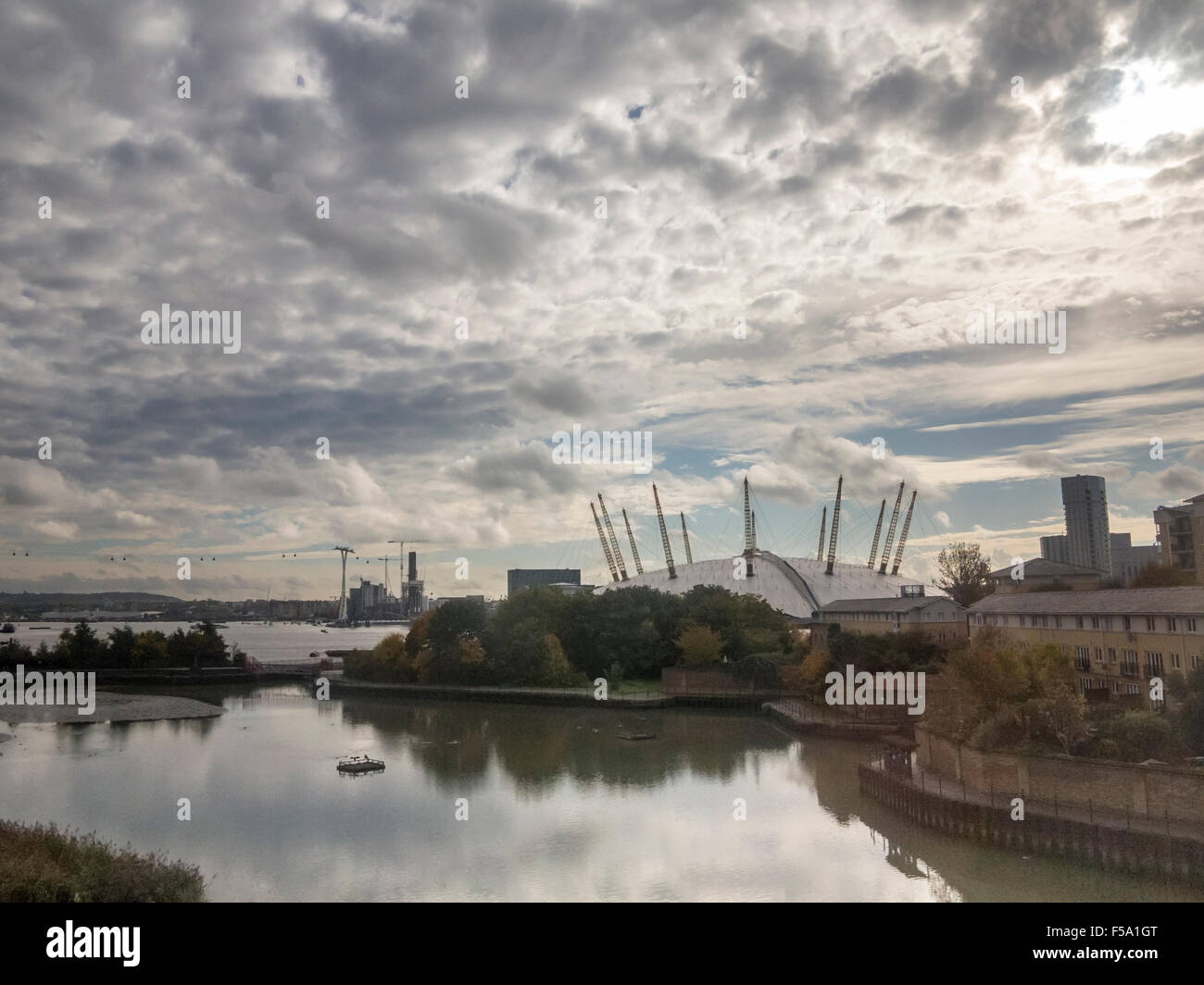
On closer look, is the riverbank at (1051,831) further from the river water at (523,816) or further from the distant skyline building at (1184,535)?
the distant skyline building at (1184,535)

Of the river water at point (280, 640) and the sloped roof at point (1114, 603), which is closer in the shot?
the sloped roof at point (1114, 603)

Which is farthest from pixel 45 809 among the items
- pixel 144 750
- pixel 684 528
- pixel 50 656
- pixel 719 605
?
pixel 684 528

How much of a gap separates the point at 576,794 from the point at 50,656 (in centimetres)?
5204

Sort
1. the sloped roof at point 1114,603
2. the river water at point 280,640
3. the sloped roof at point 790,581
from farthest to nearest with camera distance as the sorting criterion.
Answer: the river water at point 280,640 < the sloped roof at point 790,581 < the sloped roof at point 1114,603

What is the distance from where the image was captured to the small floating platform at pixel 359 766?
26547 mm

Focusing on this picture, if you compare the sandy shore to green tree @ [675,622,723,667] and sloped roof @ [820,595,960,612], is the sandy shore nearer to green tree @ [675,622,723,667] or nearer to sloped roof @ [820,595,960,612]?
green tree @ [675,622,723,667]

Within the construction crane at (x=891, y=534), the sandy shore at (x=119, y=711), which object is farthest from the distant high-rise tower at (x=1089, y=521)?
the sandy shore at (x=119, y=711)

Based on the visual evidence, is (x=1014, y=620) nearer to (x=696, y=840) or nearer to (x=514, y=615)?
(x=696, y=840)

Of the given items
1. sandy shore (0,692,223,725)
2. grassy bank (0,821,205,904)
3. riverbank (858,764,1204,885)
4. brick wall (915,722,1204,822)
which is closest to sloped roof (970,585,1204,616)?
brick wall (915,722,1204,822)

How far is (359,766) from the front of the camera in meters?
26.7

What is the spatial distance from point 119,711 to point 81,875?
33775mm

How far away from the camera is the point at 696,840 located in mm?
17969

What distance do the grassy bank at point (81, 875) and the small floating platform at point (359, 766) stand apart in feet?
35.7

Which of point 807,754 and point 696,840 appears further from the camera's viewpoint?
point 807,754
